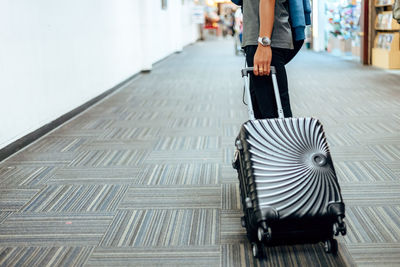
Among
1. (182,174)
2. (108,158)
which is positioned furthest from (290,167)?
(108,158)

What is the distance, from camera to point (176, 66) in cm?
826

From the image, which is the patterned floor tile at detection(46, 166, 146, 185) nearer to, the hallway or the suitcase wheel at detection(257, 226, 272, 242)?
the hallway

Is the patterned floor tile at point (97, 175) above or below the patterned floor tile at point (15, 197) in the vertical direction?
above

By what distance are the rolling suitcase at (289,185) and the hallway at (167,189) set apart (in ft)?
0.41

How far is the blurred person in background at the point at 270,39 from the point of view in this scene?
164 cm

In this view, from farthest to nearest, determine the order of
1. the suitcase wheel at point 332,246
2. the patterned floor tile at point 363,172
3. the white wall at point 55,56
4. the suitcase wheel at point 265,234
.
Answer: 1. the white wall at point 55,56
2. the patterned floor tile at point 363,172
3. the suitcase wheel at point 332,246
4. the suitcase wheel at point 265,234

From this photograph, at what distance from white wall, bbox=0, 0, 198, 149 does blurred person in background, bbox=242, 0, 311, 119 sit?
1793 mm

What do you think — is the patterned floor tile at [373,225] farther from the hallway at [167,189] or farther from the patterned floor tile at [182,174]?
the patterned floor tile at [182,174]

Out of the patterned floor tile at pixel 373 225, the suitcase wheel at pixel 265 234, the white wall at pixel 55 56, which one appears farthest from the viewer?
the white wall at pixel 55 56

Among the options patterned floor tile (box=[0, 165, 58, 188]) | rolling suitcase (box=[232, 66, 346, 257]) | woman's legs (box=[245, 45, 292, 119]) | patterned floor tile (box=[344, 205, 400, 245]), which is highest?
woman's legs (box=[245, 45, 292, 119])

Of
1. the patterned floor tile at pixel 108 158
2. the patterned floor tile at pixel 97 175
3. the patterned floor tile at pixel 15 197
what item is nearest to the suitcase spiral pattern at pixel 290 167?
the patterned floor tile at pixel 97 175

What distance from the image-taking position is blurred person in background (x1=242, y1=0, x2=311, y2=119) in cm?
164

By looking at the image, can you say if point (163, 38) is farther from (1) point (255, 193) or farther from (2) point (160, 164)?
(1) point (255, 193)

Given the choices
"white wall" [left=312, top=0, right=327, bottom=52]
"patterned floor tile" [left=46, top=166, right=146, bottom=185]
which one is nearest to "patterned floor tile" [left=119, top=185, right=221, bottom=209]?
"patterned floor tile" [left=46, top=166, right=146, bottom=185]
